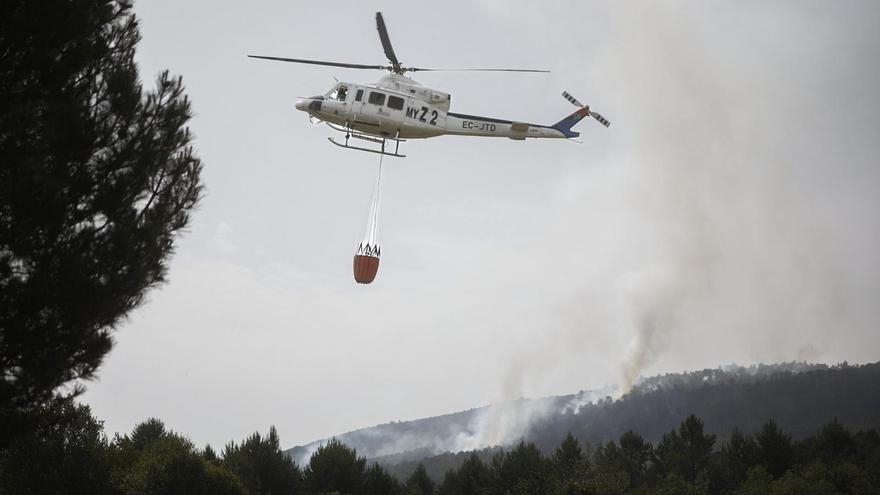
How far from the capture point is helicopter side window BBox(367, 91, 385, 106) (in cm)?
3328

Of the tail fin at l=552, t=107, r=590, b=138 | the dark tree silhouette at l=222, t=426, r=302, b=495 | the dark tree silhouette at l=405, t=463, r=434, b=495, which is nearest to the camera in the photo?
the tail fin at l=552, t=107, r=590, b=138

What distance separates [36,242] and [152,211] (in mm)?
2434

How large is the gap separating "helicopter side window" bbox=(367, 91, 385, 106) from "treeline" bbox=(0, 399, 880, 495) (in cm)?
1550

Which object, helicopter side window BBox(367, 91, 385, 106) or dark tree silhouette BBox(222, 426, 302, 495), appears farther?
dark tree silhouette BBox(222, 426, 302, 495)

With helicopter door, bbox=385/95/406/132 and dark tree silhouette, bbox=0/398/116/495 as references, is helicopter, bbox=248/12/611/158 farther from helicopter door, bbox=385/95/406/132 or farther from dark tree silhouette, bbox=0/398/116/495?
dark tree silhouette, bbox=0/398/116/495

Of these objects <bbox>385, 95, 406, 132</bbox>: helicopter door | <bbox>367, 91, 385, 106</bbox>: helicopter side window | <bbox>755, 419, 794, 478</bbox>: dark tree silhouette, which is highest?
<bbox>367, 91, 385, 106</bbox>: helicopter side window

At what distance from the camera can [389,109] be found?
33375mm

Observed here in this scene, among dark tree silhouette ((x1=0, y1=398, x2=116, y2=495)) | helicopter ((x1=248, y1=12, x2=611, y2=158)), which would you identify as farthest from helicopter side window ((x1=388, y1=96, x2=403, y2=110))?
dark tree silhouette ((x1=0, y1=398, x2=116, y2=495))

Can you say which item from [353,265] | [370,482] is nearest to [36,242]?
[353,265]

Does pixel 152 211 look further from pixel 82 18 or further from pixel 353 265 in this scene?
pixel 353 265

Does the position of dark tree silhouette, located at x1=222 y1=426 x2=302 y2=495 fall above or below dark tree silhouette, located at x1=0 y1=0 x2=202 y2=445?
below

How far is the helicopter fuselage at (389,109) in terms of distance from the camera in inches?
1310

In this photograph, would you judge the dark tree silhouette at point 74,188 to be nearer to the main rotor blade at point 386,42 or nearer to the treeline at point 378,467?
the treeline at point 378,467

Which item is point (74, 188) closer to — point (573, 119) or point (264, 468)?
point (573, 119)
